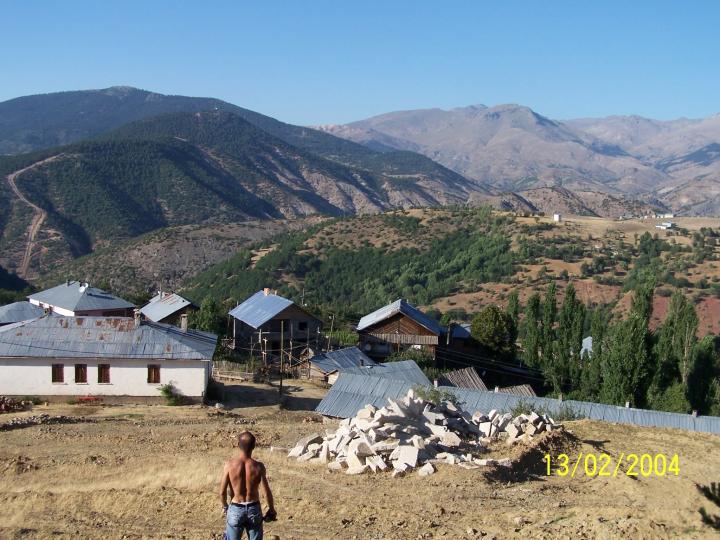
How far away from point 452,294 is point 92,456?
58.5 metres

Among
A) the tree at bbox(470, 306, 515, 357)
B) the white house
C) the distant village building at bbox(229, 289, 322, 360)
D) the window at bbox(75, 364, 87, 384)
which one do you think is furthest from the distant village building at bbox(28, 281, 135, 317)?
the tree at bbox(470, 306, 515, 357)

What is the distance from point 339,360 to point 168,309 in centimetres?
1275

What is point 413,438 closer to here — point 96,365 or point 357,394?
point 357,394

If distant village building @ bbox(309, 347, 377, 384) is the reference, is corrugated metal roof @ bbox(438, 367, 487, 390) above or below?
below

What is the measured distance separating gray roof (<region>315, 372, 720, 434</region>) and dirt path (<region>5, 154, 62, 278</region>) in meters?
82.0

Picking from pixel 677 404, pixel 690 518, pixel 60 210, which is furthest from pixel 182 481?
pixel 60 210

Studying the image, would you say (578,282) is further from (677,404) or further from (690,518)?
(690,518)

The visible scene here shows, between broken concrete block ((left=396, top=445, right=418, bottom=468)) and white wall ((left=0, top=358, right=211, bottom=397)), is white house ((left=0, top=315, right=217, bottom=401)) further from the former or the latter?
broken concrete block ((left=396, top=445, right=418, bottom=468))

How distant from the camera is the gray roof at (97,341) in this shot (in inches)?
991

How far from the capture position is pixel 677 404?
30.1 metres

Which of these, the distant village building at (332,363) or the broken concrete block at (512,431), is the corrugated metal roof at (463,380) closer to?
the distant village building at (332,363)

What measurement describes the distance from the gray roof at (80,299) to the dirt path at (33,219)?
188 ft

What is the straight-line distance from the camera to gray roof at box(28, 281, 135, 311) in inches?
1594

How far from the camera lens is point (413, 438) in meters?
16.0
